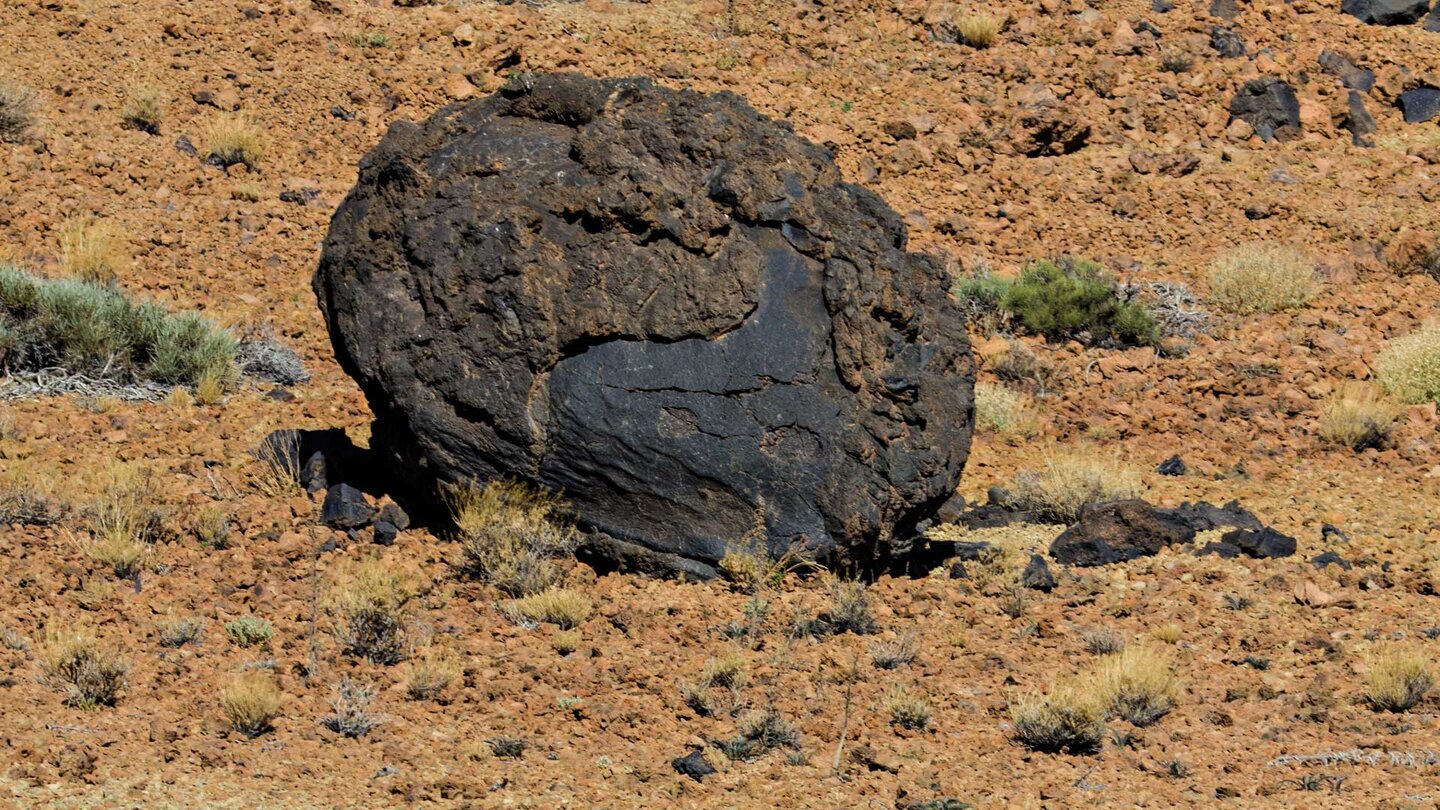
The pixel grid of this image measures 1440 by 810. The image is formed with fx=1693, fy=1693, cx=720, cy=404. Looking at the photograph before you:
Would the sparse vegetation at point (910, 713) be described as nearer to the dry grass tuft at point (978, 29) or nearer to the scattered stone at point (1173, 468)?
the scattered stone at point (1173, 468)

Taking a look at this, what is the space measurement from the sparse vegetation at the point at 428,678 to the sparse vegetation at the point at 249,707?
0.65 m

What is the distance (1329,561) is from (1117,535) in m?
1.20

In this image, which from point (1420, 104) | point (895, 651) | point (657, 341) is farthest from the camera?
point (1420, 104)

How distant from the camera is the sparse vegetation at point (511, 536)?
29.1 feet

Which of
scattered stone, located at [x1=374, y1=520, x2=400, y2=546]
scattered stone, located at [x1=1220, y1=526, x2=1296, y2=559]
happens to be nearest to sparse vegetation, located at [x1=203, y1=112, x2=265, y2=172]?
scattered stone, located at [x1=374, y1=520, x2=400, y2=546]

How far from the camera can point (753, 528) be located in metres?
8.96

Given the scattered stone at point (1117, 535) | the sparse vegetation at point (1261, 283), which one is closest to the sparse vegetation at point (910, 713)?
the scattered stone at point (1117, 535)

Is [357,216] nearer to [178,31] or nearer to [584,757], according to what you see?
[584,757]

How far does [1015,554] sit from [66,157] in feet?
33.6

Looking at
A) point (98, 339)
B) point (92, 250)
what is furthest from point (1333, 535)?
point (92, 250)

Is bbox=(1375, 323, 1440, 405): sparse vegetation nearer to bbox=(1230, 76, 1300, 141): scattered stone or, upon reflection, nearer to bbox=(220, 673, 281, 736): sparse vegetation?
bbox=(1230, 76, 1300, 141): scattered stone

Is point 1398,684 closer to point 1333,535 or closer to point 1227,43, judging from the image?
point 1333,535

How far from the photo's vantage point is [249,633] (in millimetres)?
8055

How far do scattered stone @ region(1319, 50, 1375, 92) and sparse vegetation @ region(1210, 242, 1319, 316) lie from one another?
13.8ft
